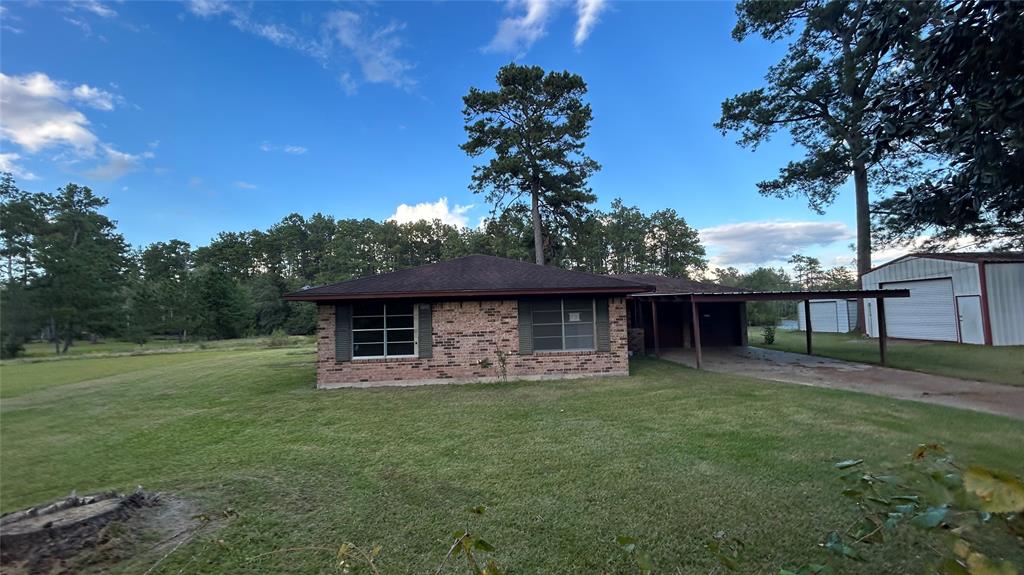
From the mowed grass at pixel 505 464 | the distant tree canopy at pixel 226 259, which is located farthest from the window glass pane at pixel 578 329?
the distant tree canopy at pixel 226 259

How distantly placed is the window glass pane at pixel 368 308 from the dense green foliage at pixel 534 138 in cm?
1370

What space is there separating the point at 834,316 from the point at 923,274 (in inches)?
310

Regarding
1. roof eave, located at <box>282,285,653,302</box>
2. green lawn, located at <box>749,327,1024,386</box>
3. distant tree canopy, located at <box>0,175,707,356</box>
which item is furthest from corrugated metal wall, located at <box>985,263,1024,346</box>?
distant tree canopy, located at <box>0,175,707,356</box>

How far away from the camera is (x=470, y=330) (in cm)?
1038

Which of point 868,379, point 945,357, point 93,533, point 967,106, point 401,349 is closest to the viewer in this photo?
point 93,533

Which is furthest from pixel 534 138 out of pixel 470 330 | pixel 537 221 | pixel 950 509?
pixel 950 509

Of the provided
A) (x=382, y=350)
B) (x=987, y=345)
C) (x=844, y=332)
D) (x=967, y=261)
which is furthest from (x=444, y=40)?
(x=844, y=332)

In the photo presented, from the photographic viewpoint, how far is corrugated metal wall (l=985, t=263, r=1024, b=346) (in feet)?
47.2

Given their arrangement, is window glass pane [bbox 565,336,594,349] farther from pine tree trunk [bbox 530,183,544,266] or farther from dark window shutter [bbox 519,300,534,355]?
pine tree trunk [bbox 530,183,544,266]

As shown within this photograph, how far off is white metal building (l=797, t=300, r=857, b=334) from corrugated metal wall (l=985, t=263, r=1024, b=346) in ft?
24.6

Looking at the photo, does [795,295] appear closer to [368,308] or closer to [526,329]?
[526,329]

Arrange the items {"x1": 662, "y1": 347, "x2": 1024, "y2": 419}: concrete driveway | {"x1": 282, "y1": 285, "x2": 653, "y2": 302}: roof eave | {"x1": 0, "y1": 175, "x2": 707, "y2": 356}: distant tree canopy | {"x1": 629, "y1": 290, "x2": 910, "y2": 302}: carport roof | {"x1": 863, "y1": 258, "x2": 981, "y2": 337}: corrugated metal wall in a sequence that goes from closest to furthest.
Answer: {"x1": 662, "y1": 347, "x2": 1024, "y2": 419}: concrete driveway < {"x1": 282, "y1": 285, "x2": 653, "y2": 302}: roof eave < {"x1": 629, "y1": 290, "x2": 910, "y2": 302}: carport roof < {"x1": 863, "y1": 258, "x2": 981, "y2": 337}: corrugated metal wall < {"x1": 0, "y1": 175, "x2": 707, "y2": 356}: distant tree canopy

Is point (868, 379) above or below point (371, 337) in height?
below

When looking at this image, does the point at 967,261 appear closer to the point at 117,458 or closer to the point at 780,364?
the point at 780,364
